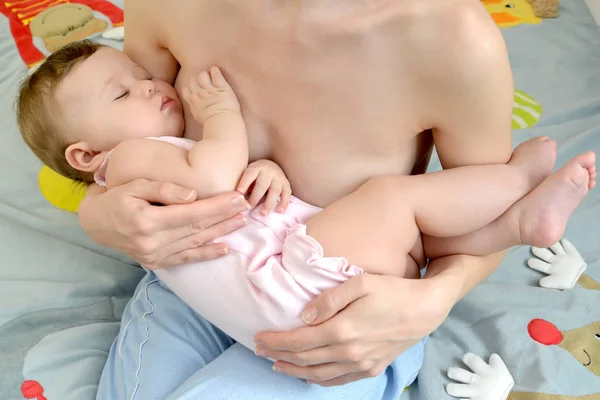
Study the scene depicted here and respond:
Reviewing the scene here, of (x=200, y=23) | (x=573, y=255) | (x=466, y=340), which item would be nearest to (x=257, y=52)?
(x=200, y=23)

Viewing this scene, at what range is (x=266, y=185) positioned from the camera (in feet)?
2.84

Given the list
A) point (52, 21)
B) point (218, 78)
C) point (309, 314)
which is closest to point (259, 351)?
point (309, 314)

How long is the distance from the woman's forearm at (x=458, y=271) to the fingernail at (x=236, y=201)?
0.30 m

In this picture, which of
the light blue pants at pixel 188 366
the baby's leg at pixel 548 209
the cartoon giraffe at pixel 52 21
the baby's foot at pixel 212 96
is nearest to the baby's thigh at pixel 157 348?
the light blue pants at pixel 188 366

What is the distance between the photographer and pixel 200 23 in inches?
35.8

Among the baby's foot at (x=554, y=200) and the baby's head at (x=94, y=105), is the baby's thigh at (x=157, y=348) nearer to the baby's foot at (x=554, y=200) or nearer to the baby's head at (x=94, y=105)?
the baby's head at (x=94, y=105)

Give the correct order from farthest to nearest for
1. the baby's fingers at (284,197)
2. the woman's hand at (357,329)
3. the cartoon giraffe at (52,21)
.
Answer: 1. the cartoon giraffe at (52,21)
2. the baby's fingers at (284,197)
3. the woman's hand at (357,329)

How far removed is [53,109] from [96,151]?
0.10 m

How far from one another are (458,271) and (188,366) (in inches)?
18.1

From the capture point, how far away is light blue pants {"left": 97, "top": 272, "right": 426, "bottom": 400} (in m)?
0.86

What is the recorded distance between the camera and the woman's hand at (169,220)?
2.76 feet

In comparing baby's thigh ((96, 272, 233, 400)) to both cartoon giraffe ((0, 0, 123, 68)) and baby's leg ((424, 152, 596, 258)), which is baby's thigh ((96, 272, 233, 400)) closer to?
baby's leg ((424, 152, 596, 258))

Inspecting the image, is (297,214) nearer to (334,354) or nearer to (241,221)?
(241,221)

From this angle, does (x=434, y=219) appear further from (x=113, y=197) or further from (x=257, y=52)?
(x=113, y=197)
